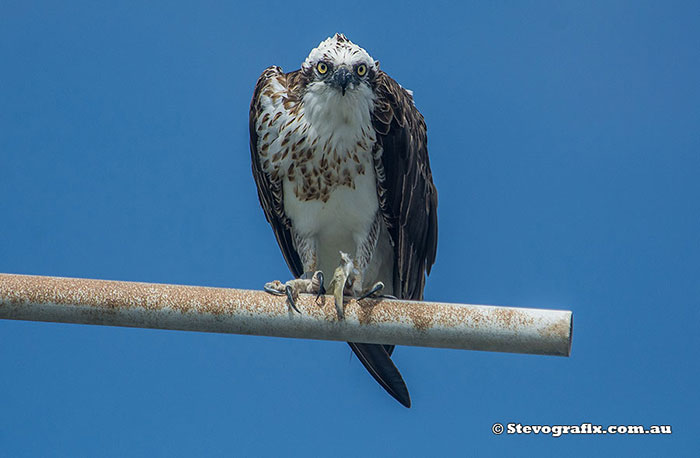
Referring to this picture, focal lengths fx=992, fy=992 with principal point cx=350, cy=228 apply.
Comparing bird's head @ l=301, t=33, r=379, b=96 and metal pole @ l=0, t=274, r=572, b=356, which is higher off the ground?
bird's head @ l=301, t=33, r=379, b=96

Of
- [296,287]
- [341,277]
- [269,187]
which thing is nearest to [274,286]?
[296,287]

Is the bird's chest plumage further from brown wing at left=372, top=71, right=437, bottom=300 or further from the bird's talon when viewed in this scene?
the bird's talon

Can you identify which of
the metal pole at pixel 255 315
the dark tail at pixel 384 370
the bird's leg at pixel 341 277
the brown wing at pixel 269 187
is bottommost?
the metal pole at pixel 255 315

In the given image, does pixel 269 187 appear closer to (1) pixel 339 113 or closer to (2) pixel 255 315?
(1) pixel 339 113

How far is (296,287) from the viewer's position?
624 cm

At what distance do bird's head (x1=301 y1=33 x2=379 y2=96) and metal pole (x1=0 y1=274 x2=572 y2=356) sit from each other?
191cm

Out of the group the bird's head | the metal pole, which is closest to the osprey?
the bird's head

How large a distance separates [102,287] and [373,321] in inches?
55.0

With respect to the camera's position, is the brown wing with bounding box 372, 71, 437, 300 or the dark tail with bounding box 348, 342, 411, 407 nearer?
the dark tail with bounding box 348, 342, 411, 407

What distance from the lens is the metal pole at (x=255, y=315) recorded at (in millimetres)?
4777

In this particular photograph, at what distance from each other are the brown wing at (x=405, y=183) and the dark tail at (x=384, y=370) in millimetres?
677

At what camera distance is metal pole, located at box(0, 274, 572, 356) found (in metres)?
4.78

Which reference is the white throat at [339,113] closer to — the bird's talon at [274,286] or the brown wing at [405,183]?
the brown wing at [405,183]

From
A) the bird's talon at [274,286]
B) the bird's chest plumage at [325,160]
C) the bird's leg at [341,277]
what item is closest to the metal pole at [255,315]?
the bird's leg at [341,277]
